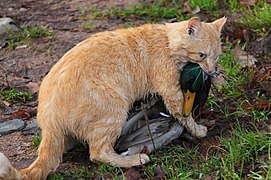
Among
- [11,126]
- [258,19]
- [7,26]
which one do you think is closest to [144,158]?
[11,126]

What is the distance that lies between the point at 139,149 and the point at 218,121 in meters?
0.83

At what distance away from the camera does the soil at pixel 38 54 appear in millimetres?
5004

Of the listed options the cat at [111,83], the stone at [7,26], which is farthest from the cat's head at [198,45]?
the stone at [7,26]

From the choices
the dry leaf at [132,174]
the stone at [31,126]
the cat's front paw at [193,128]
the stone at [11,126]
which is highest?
the cat's front paw at [193,128]

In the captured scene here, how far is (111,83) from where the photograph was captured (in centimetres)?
466

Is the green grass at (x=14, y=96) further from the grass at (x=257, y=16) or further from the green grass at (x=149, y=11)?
the grass at (x=257, y=16)

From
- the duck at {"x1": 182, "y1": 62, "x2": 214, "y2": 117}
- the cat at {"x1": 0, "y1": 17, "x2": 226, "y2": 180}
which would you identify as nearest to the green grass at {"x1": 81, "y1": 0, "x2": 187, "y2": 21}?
the cat at {"x1": 0, "y1": 17, "x2": 226, "y2": 180}

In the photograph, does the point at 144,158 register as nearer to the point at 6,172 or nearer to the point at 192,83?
the point at 192,83

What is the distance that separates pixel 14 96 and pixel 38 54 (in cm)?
112

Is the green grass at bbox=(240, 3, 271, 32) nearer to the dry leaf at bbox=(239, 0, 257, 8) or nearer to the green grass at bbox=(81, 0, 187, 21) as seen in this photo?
the dry leaf at bbox=(239, 0, 257, 8)

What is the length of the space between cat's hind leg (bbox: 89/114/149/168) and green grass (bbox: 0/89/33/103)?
5.41 ft

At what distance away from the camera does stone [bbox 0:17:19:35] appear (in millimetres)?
7520

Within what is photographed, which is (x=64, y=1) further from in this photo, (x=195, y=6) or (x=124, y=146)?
(x=124, y=146)

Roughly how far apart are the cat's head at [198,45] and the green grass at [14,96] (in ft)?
6.27
